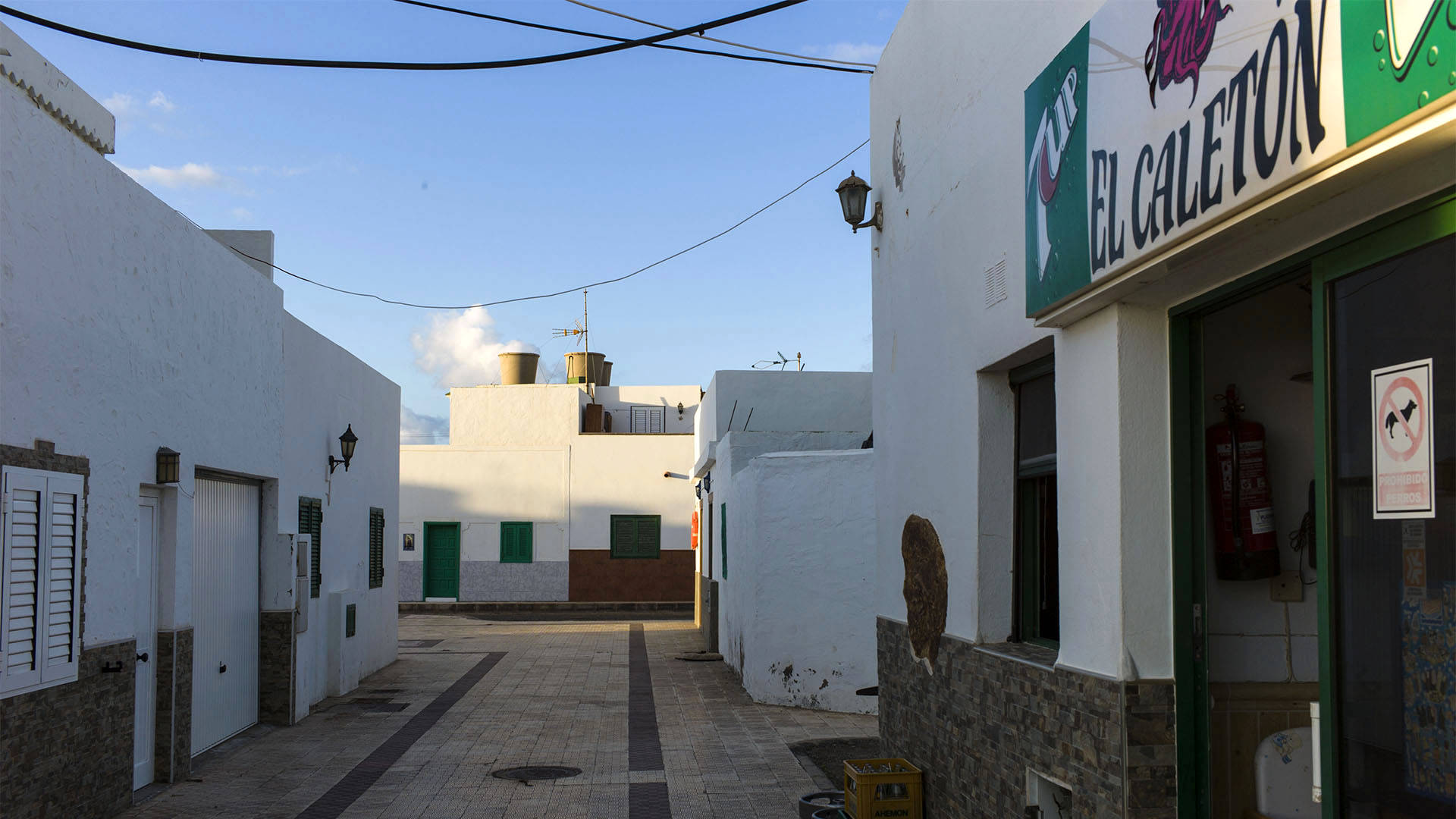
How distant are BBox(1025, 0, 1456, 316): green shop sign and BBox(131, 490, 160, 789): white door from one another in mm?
6604

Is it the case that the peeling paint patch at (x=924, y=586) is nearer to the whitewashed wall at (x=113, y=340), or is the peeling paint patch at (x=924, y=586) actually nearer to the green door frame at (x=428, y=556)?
the whitewashed wall at (x=113, y=340)

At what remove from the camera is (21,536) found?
272 inches

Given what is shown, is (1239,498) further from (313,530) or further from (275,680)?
(313,530)

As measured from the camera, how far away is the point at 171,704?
911 centimetres

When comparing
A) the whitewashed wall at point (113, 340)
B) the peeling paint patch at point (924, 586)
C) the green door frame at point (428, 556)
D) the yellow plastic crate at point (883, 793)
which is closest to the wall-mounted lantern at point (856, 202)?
the peeling paint patch at point (924, 586)

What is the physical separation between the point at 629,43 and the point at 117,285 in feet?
13.9

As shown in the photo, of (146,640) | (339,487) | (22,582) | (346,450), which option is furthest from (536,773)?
(339,487)

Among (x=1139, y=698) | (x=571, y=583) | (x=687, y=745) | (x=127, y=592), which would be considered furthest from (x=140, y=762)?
(x=571, y=583)

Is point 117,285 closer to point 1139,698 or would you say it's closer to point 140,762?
point 140,762

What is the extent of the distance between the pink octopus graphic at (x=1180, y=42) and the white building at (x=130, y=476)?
234 inches

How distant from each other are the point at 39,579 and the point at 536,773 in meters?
4.21

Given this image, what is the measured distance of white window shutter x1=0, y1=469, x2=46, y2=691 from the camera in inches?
263

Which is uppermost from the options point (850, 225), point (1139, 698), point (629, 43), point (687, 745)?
point (629, 43)

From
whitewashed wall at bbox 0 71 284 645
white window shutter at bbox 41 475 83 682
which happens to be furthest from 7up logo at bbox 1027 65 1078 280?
white window shutter at bbox 41 475 83 682
